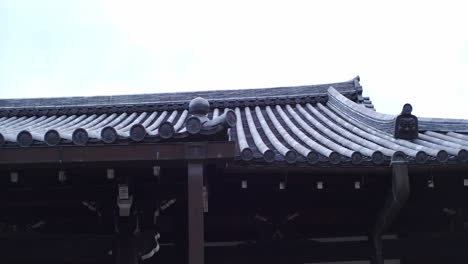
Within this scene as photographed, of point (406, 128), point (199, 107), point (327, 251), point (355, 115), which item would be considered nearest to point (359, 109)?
point (355, 115)

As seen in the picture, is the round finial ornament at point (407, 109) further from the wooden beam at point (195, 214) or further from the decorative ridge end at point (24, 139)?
the decorative ridge end at point (24, 139)

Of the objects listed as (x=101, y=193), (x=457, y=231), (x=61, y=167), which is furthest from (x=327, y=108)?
(x=61, y=167)

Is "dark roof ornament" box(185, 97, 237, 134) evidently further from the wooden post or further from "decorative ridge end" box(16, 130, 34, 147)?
"decorative ridge end" box(16, 130, 34, 147)

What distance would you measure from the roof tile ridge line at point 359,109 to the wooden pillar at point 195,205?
9.84ft

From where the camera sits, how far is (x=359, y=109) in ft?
26.6

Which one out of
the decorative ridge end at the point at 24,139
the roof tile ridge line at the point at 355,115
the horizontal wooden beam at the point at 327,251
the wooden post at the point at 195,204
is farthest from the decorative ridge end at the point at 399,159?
the decorative ridge end at the point at 24,139

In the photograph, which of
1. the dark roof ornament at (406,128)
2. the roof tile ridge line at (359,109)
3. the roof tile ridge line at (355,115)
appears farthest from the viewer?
the roof tile ridge line at (359,109)

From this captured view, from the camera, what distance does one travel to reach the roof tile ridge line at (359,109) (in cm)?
694

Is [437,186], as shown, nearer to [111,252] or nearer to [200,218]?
[200,218]

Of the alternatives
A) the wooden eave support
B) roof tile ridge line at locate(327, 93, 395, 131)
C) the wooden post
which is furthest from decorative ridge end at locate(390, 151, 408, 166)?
the wooden post

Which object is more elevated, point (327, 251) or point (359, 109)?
point (359, 109)

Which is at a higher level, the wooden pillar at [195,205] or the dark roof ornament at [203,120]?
the dark roof ornament at [203,120]

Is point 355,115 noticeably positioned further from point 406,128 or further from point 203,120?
point 203,120

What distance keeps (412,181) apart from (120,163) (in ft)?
9.81
